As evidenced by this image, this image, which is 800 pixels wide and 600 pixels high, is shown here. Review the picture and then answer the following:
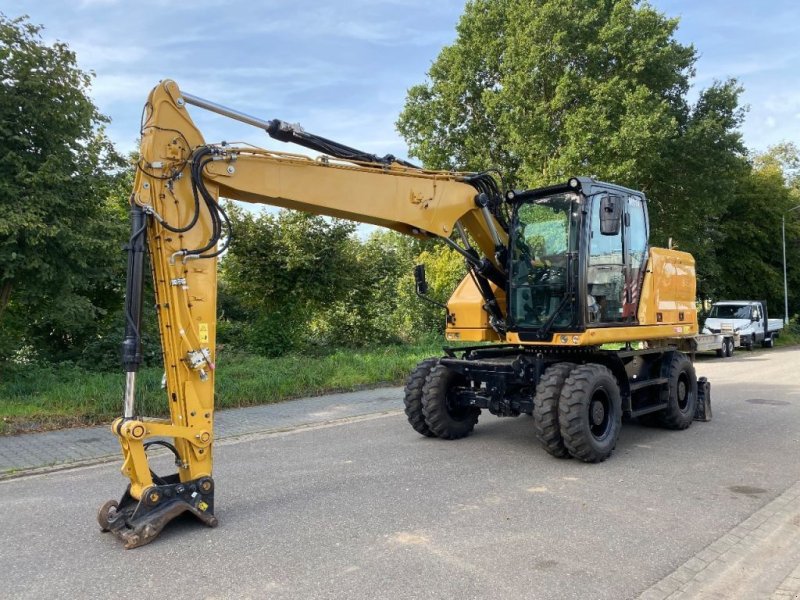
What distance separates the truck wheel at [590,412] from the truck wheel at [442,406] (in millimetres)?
1623

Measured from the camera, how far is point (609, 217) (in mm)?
6965

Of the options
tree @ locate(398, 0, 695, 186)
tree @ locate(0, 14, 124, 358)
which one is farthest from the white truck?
tree @ locate(0, 14, 124, 358)

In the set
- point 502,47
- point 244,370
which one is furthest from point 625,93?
point 244,370

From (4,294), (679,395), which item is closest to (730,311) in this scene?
(679,395)

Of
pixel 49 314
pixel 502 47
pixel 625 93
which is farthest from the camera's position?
pixel 502 47

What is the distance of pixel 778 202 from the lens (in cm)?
3416

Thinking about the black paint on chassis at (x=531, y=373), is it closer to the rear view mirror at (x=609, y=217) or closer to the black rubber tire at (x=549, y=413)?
the black rubber tire at (x=549, y=413)

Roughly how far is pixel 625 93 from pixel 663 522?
63.5 feet

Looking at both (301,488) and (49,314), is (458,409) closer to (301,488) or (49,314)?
(301,488)

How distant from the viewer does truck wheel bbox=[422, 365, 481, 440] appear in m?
7.78

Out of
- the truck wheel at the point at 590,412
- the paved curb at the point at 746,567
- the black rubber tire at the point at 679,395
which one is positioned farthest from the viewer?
the black rubber tire at the point at 679,395

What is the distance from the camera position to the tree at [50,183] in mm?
9086

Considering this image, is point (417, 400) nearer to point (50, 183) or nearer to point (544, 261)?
point (544, 261)

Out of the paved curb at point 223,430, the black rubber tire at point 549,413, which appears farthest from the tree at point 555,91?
the black rubber tire at point 549,413
